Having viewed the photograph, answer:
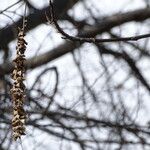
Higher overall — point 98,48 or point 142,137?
point 98,48

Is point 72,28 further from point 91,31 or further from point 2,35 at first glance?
point 2,35

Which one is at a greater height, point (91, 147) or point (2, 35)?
point (2, 35)

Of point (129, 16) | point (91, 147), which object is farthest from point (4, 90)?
point (129, 16)

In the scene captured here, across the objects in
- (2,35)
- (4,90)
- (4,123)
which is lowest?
(4,123)

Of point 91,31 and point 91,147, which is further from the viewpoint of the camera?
point 91,147

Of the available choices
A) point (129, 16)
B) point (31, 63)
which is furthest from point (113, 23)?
point (31, 63)

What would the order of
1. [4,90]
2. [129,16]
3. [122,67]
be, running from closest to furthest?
1. [129,16]
2. [4,90]
3. [122,67]

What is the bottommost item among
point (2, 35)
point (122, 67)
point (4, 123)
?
point (4, 123)

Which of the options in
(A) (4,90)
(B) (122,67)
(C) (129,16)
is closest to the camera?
(C) (129,16)

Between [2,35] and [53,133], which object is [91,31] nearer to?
[2,35]
